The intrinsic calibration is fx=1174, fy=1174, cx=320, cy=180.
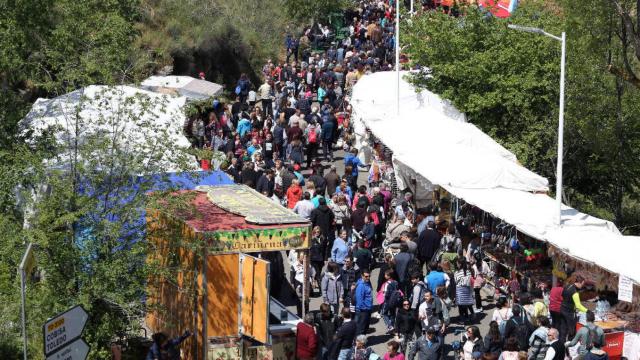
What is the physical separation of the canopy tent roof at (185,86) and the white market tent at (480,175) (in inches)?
184

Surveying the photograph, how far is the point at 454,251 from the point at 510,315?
13.4ft

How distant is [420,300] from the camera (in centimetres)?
1858

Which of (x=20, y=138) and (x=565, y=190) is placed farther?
(x=565, y=190)

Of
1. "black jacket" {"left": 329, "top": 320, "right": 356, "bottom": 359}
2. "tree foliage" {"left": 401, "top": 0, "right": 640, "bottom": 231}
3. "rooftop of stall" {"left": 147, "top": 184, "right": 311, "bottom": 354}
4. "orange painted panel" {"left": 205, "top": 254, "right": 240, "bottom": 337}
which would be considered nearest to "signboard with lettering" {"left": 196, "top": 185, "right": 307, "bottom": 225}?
"rooftop of stall" {"left": 147, "top": 184, "right": 311, "bottom": 354}

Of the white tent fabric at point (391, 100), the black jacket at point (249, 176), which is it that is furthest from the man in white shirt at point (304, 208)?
the white tent fabric at point (391, 100)

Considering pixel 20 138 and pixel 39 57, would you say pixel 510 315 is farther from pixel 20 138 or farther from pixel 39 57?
pixel 39 57

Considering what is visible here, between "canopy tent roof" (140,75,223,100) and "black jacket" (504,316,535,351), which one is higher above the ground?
"canopy tent roof" (140,75,223,100)

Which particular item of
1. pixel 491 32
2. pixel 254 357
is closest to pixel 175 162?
pixel 254 357

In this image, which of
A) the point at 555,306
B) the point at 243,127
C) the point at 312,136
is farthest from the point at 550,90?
the point at 555,306

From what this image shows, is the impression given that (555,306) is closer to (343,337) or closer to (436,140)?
(343,337)

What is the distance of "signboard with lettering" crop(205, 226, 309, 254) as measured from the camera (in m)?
16.6

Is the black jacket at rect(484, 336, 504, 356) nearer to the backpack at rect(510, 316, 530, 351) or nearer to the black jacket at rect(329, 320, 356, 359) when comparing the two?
the backpack at rect(510, 316, 530, 351)

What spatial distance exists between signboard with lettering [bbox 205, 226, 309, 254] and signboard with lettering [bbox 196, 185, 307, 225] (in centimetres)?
16

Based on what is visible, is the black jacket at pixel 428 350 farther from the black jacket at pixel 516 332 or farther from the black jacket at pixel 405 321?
the black jacket at pixel 405 321
